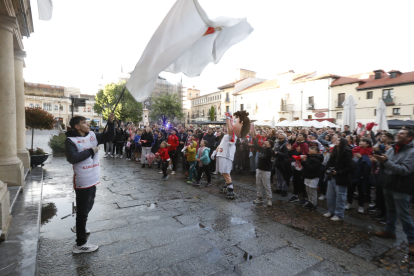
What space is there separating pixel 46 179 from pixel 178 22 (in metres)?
7.93

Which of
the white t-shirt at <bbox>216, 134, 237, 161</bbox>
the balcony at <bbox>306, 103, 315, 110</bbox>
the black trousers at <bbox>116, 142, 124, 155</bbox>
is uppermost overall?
the balcony at <bbox>306, 103, 315, 110</bbox>

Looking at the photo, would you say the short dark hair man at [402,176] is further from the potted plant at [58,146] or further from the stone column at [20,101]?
the potted plant at [58,146]

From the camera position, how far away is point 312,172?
521 centimetres

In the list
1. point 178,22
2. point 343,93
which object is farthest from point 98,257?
point 343,93

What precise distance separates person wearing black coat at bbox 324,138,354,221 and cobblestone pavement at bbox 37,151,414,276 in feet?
0.95

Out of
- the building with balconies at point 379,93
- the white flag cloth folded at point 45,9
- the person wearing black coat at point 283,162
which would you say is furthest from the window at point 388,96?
the white flag cloth folded at point 45,9

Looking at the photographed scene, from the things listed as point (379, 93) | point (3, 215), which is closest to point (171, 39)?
point (3, 215)

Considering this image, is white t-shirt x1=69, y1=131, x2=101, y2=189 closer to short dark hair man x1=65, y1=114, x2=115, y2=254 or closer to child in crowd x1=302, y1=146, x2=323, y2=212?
short dark hair man x1=65, y1=114, x2=115, y2=254

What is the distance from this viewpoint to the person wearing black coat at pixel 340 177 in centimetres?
468

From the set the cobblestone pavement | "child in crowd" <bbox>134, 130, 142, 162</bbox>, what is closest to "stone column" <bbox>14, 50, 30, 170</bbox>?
the cobblestone pavement

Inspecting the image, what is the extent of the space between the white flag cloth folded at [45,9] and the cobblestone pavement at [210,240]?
3.42 m

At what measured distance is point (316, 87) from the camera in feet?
116

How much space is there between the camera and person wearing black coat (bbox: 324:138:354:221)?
15.3 feet

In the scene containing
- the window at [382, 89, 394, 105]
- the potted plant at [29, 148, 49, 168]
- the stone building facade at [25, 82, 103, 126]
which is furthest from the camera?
the stone building facade at [25, 82, 103, 126]
